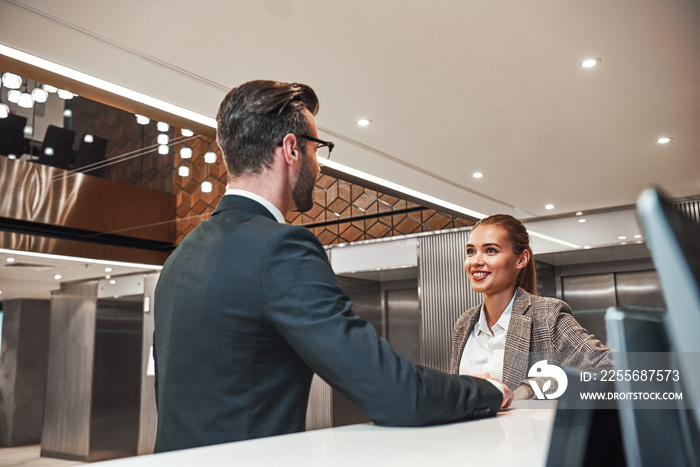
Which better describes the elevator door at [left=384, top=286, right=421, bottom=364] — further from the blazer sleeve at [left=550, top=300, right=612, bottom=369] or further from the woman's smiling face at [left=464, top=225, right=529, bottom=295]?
the blazer sleeve at [left=550, top=300, right=612, bottom=369]

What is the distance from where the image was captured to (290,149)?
1122mm

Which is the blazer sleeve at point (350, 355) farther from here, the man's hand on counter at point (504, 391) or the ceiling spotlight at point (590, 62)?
the ceiling spotlight at point (590, 62)

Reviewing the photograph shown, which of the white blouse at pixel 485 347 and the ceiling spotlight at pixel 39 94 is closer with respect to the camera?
the white blouse at pixel 485 347

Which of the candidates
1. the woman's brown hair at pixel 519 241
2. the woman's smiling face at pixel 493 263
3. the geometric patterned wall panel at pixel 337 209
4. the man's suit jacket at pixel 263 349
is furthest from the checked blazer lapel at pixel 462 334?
the geometric patterned wall panel at pixel 337 209

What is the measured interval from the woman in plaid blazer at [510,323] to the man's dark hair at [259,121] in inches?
26.1

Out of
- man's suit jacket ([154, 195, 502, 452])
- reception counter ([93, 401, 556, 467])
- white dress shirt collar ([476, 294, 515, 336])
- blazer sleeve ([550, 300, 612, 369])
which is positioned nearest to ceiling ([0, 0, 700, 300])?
white dress shirt collar ([476, 294, 515, 336])

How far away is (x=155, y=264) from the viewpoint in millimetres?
7660

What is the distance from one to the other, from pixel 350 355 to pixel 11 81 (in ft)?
18.9

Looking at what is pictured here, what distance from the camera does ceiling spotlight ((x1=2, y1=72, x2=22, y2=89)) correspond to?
17.1 feet

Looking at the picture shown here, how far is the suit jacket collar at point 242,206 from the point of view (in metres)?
1.04

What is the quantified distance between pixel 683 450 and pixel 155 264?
787 cm

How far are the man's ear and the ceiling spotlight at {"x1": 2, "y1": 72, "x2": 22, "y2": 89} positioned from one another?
5.09 m

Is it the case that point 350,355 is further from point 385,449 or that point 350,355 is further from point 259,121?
point 259,121

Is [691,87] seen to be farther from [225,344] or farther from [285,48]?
[225,344]
